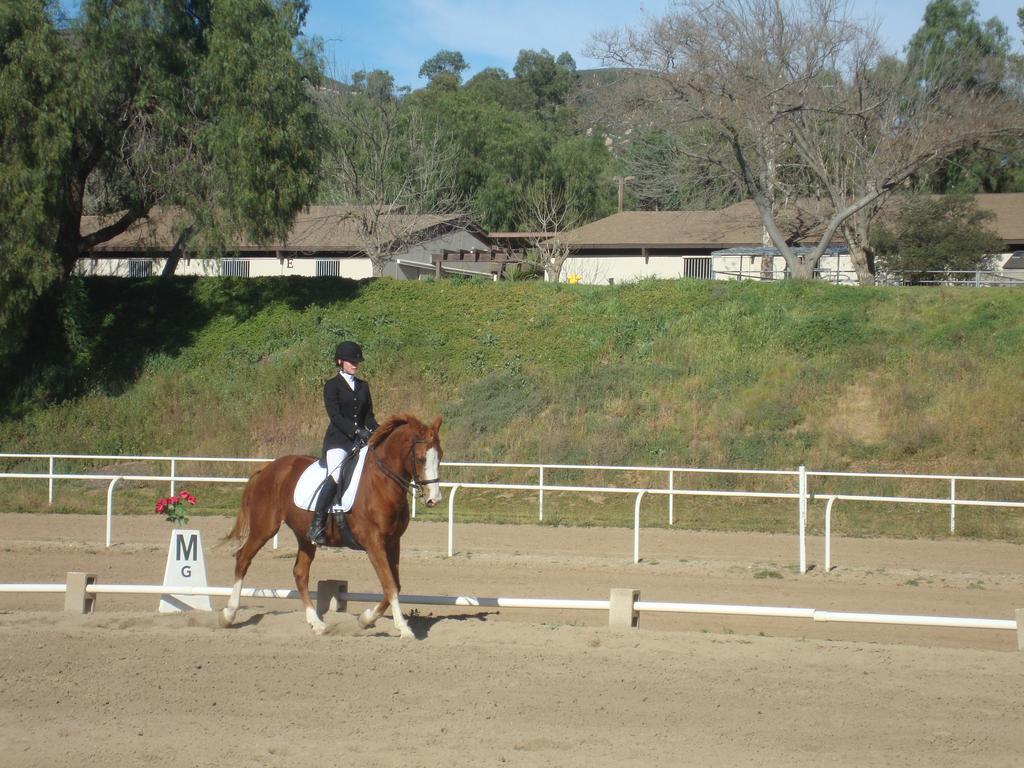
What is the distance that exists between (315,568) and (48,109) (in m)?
17.1

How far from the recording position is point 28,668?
8.10m

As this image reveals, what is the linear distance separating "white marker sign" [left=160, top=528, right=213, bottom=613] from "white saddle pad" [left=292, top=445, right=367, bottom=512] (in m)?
1.99

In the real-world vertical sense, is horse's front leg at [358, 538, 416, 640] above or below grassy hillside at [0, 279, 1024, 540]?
below

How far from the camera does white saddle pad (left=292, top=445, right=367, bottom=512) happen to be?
918 centimetres

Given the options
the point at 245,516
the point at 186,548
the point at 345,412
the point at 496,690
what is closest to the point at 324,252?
the point at 186,548

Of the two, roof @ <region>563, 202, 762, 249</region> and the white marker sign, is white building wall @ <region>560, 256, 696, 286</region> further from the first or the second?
the white marker sign

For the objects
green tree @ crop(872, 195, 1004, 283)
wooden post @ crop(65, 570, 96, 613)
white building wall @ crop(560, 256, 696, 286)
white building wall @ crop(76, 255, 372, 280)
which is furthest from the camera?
white building wall @ crop(76, 255, 372, 280)

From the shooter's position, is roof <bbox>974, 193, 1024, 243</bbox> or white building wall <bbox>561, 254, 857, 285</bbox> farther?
roof <bbox>974, 193, 1024, 243</bbox>

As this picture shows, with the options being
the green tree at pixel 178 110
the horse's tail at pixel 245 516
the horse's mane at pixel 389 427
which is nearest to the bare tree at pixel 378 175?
the green tree at pixel 178 110

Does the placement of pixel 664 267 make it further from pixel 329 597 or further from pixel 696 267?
pixel 329 597

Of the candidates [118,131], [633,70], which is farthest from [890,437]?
[118,131]

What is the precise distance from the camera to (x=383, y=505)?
8.96 metres

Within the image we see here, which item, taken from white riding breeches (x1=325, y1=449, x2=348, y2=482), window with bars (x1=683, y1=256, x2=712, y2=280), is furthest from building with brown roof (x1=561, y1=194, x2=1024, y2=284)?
white riding breeches (x1=325, y1=449, x2=348, y2=482)

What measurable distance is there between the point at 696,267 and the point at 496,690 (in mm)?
34331
